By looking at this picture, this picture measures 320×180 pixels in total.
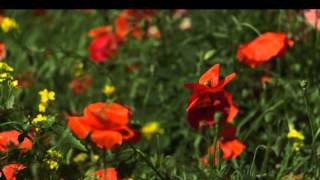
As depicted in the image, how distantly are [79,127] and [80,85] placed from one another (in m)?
1.37

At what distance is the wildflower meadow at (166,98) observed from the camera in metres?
1.71

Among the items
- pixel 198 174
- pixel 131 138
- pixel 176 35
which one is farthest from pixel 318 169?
pixel 176 35

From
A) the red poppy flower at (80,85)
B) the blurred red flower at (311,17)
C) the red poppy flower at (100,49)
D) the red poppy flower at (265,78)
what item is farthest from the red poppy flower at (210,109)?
the red poppy flower at (100,49)

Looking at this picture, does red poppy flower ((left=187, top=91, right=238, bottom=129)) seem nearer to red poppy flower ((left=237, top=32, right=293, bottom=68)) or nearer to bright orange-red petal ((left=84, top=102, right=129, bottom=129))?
bright orange-red petal ((left=84, top=102, right=129, bottom=129))

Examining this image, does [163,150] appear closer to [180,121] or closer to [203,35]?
[180,121]

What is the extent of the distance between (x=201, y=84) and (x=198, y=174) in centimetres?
22

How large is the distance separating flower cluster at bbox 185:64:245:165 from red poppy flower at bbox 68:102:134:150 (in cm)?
17

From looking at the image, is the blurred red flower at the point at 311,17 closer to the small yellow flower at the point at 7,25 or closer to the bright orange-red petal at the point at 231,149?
the bright orange-red petal at the point at 231,149

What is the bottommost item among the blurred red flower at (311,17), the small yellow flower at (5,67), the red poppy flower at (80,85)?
the small yellow flower at (5,67)

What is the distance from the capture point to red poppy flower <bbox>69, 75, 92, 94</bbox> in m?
3.08

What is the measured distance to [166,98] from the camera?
278 centimetres

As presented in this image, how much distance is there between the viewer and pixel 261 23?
9.33ft

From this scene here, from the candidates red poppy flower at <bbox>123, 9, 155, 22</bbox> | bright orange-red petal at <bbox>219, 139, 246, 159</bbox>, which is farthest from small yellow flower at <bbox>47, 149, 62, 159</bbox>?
red poppy flower at <bbox>123, 9, 155, 22</bbox>

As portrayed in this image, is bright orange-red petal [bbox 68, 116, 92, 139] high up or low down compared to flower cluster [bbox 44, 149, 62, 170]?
up
